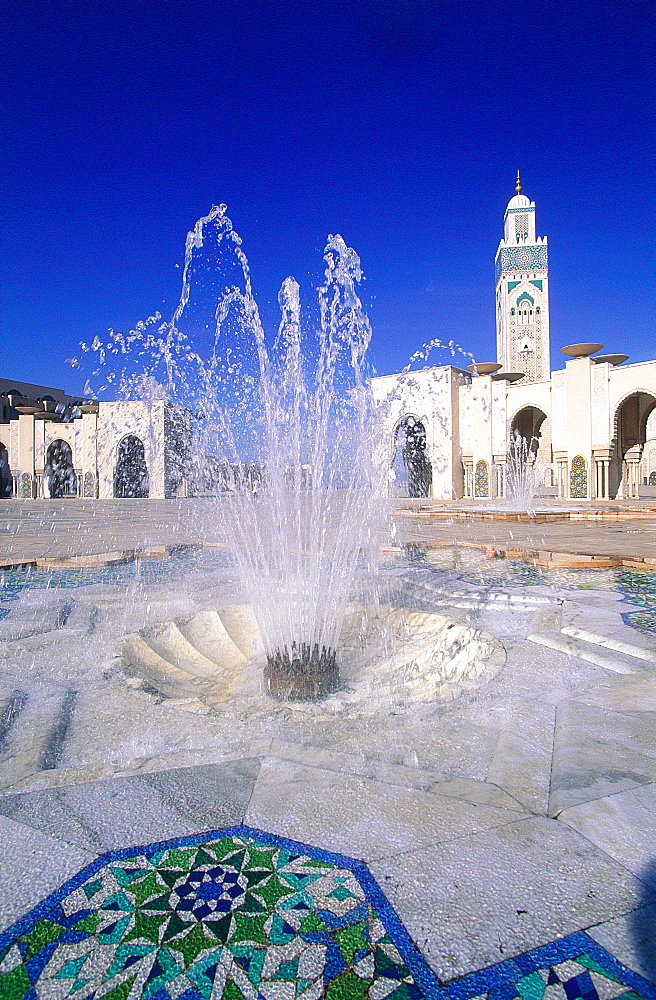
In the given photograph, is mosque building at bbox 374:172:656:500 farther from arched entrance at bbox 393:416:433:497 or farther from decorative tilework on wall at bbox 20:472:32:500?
decorative tilework on wall at bbox 20:472:32:500

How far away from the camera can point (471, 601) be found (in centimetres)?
321

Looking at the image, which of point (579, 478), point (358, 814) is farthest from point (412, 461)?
point (358, 814)

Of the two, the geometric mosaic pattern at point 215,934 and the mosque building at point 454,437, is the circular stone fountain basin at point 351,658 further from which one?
the mosque building at point 454,437

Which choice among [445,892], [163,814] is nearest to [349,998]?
[445,892]

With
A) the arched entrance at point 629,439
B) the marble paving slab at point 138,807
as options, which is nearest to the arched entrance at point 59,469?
the arched entrance at point 629,439

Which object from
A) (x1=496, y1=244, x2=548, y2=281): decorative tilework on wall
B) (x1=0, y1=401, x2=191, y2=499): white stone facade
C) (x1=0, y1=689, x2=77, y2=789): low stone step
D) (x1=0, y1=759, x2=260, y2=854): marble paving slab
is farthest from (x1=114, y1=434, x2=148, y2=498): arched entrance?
(x1=496, y1=244, x2=548, y2=281): decorative tilework on wall

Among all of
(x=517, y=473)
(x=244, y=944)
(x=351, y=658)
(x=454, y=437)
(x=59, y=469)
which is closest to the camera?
(x=244, y=944)

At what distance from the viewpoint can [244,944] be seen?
0.80 meters

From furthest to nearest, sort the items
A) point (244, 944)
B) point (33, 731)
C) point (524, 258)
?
point (524, 258), point (33, 731), point (244, 944)

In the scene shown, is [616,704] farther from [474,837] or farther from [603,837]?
[474,837]

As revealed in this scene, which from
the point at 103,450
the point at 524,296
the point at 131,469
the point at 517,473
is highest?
the point at 524,296

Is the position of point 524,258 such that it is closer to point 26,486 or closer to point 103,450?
point 103,450

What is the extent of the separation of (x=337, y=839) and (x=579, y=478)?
18.2 m

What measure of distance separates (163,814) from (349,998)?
53 cm
